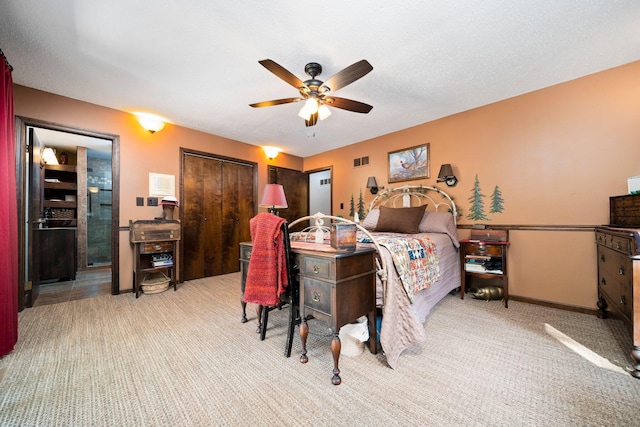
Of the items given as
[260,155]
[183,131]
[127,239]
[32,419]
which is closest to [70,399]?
[32,419]

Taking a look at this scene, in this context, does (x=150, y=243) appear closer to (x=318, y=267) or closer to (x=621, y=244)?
(x=318, y=267)

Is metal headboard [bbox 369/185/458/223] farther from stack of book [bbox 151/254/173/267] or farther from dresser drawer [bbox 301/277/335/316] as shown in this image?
stack of book [bbox 151/254/173/267]

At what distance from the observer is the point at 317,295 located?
1591 mm

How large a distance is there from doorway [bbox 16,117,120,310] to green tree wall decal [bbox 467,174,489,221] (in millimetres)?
5046

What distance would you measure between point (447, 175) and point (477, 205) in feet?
1.89

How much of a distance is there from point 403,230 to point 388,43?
2.13 m

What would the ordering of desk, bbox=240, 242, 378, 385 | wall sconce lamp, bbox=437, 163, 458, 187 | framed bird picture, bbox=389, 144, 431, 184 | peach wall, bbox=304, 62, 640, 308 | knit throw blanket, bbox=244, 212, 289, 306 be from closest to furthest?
desk, bbox=240, 242, 378, 385 < knit throw blanket, bbox=244, 212, 289, 306 < peach wall, bbox=304, 62, 640, 308 < wall sconce lamp, bbox=437, 163, 458, 187 < framed bird picture, bbox=389, 144, 431, 184

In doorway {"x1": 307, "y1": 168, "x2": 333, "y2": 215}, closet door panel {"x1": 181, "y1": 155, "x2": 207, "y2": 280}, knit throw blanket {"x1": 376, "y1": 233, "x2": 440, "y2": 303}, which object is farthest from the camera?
doorway {"x1": 307, "y1": 168, "x2": 333, "y2": 215}

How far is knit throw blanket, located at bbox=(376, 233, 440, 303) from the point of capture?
6.14 feet

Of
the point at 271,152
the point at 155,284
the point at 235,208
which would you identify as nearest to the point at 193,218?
the point at 235,208

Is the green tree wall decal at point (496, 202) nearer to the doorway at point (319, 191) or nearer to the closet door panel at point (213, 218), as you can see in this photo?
the doorway at point (319, 191)

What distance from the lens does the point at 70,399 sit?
4.47ft

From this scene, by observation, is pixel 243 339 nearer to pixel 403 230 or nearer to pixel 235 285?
pixel 235 285

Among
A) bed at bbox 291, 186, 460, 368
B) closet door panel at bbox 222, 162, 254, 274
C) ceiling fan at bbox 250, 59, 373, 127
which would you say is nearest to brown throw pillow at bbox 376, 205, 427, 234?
bed at bbox 291, 186, 460, 368
